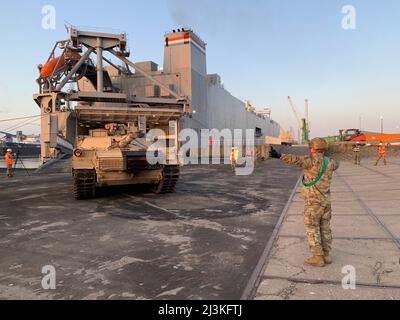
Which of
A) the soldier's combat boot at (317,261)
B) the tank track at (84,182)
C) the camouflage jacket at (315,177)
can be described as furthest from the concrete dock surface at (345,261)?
the tank track at (84,182)

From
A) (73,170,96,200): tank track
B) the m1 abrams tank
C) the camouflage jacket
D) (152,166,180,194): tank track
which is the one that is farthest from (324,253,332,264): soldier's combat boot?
(73,170,96,200): tank track

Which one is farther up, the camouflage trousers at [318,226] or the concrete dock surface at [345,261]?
the camouflage trousers at [318,226]

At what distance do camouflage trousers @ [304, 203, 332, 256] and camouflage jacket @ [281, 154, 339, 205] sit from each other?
0.08 meters

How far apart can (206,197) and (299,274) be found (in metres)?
6.98

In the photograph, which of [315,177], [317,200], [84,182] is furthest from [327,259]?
[84,182]

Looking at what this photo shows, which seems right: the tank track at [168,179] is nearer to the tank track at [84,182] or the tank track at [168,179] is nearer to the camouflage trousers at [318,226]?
the tank track at [84,182]

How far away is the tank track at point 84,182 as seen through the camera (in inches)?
396

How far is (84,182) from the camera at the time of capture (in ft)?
33.3

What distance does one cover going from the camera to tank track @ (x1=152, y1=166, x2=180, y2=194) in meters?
11.2

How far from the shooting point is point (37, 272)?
4707mm

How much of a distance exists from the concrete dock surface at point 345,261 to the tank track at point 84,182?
226 inches

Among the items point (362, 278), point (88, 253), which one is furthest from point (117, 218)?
point (362, 278)

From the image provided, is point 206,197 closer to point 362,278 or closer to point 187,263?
point 187,263

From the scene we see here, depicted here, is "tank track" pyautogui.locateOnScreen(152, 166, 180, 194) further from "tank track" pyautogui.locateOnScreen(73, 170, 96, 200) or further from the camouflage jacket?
the camouflage jacket
